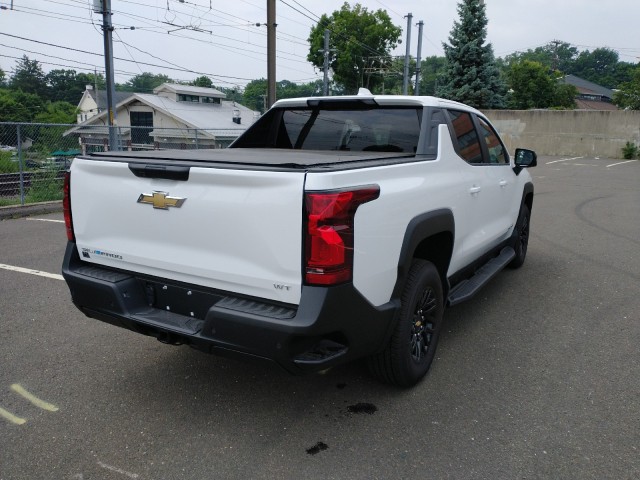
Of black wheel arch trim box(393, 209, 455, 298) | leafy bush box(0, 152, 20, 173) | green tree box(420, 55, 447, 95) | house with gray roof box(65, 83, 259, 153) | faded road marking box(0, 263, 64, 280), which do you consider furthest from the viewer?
green tree box(420, 55, 447, 95)

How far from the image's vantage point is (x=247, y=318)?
255 centimetres

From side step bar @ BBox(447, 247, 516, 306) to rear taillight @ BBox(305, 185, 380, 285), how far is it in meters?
1.57

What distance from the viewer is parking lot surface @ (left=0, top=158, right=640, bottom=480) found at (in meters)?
2.67

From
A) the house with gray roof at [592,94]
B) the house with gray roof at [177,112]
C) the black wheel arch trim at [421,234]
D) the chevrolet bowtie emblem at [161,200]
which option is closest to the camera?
the chevrolet bowtie emblem at [161,200]

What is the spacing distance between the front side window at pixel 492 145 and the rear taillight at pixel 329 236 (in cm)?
271

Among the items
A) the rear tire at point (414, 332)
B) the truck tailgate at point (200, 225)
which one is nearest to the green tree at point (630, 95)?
the rear tire at point (414, 332)

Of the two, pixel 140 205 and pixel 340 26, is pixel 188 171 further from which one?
pixel 340 26

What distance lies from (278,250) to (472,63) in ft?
109

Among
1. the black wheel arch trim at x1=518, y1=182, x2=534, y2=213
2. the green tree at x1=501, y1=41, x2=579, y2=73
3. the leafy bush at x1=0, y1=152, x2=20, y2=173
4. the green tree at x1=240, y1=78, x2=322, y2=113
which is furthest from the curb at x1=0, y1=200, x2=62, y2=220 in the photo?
the green tree at x1=501, y1=41, x2=579, y2=73

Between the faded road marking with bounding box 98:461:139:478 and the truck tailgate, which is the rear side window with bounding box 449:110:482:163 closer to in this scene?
the truck tailgate

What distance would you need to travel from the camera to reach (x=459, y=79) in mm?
32938

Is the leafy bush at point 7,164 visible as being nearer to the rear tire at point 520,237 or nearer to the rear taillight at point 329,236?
the rear tire at point 520,237

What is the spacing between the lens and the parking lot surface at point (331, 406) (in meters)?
2.67

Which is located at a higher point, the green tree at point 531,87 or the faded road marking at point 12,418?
the green tree at point 531,87
